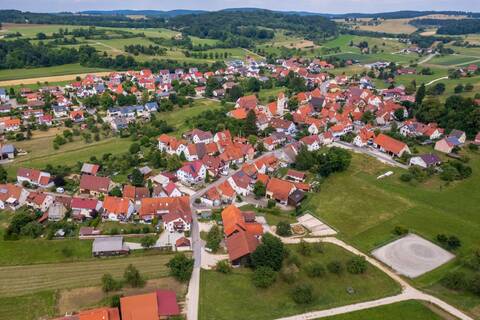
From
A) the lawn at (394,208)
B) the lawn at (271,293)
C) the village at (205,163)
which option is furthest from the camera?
the lawn at (394,208)

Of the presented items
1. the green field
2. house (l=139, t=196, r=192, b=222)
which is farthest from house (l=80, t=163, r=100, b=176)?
the green field

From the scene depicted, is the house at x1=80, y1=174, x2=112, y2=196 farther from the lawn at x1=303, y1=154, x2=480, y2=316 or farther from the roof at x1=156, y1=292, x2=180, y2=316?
the lawn at x1=303, y1=154, x2=480, y2=316

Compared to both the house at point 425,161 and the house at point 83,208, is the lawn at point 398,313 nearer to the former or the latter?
the house at point 83,208

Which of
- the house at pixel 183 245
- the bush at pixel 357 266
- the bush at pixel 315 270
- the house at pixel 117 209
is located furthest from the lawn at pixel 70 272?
the bush at pixel 357 266

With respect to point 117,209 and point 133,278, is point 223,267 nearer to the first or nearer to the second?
point 133,278

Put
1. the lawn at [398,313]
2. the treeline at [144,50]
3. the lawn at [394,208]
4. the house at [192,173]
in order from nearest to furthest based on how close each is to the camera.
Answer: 1. the lawn at [398,313]
2. the lawn at [394,208]
3. the house at [192,173]
4. the treeline at [144,50]

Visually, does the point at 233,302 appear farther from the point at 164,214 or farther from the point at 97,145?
the point at 97,145
